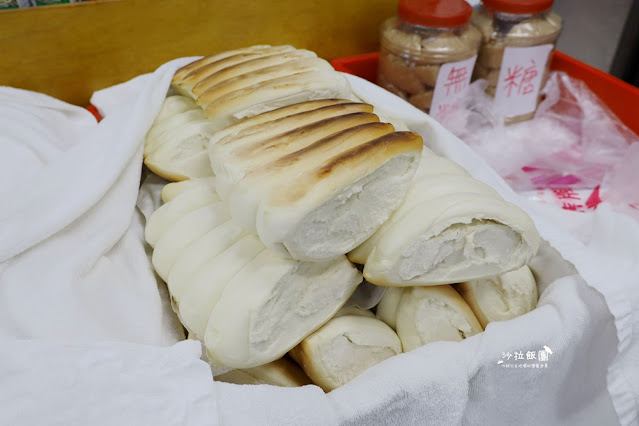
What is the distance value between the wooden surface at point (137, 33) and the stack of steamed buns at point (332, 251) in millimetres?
656

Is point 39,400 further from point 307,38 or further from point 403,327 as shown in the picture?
point 307,38

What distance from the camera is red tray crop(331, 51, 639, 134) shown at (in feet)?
4.30

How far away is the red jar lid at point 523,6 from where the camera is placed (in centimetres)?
122

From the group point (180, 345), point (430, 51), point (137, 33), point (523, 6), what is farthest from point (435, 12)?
point (180, 345)

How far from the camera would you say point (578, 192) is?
122cm

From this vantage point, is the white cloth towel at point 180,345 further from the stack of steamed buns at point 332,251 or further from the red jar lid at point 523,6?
the red jar lid at point 523,6

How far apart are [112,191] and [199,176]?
15cm

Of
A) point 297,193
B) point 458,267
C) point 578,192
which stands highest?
point 297,193

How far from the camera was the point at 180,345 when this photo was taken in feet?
1.85

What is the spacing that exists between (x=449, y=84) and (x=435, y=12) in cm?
18

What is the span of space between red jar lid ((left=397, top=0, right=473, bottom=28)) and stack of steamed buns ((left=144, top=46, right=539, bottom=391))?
52 centimetres

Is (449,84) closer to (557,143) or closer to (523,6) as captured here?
(523,6)

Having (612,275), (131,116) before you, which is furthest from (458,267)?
(131,116)

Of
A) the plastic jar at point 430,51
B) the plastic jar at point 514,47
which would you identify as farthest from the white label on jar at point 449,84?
the plastic jar at point 514,47
